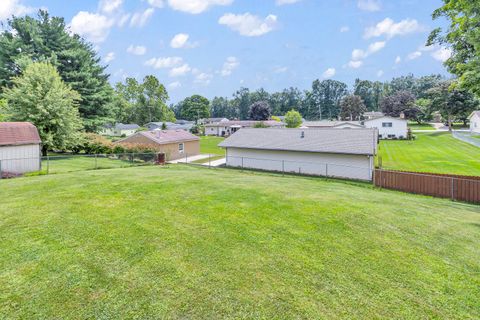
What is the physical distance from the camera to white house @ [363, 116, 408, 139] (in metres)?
49.6

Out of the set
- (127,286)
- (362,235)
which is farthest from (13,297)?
(362,235)

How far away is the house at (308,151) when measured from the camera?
70.7ft

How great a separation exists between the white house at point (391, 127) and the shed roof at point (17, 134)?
49971 mm

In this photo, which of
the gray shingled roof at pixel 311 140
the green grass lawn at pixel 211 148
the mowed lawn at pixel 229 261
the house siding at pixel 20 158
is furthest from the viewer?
the green grass lawn at pixel 211 148

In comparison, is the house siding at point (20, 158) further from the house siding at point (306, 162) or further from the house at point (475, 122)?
the house at point (475, 122)

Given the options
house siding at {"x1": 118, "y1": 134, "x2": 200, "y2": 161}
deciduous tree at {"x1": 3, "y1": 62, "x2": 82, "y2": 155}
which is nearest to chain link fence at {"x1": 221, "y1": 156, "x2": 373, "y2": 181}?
house siding at {"x1": 118, "y1": 134, "x2": 200, "y2": 161}

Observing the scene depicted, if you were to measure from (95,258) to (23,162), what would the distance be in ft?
51.5

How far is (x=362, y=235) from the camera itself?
6.37 meters

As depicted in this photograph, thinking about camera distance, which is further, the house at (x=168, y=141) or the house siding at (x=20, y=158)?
the house at (x=168, y=141)

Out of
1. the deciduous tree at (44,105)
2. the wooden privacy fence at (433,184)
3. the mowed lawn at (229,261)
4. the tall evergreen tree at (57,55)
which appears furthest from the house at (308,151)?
the tall evergreen tree at (57,55)

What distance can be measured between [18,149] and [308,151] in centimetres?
1934

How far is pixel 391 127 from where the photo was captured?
167 ft

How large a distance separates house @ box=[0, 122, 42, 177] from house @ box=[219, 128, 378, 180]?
588 inches

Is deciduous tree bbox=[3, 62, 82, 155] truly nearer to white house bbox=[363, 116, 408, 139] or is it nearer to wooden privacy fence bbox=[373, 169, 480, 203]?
wooden privacy fence bbox=[373, 169, 480, 203]
